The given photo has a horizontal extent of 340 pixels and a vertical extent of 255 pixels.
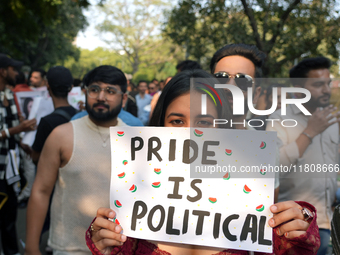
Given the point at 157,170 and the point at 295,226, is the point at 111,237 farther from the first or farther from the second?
the point at 295,226

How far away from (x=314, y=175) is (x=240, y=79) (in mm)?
1179

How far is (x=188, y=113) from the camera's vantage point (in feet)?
5.27

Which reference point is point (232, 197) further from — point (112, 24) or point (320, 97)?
point (112, 24)

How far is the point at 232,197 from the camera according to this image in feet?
4.66

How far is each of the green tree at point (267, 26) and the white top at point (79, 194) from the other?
579cm

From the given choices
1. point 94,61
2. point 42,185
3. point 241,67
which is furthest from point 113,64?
point 241,67

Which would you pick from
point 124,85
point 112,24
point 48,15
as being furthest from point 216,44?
point 112,24

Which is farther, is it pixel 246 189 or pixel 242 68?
pixel 242 68

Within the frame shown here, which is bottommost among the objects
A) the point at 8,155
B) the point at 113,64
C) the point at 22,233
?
the point at 22,233

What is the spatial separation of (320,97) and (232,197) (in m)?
1.61

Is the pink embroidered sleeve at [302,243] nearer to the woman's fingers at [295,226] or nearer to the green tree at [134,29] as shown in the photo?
the woman's fingers at [295,226]

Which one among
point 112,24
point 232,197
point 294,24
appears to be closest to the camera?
point 232,197

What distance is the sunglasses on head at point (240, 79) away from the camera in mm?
2090

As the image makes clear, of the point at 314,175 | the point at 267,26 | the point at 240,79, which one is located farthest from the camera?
the point at 267,26
